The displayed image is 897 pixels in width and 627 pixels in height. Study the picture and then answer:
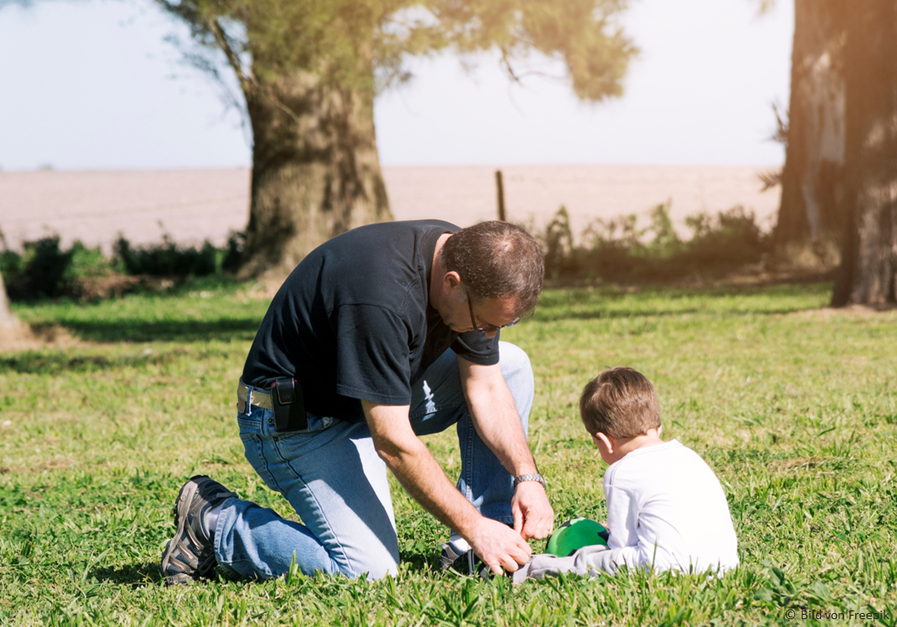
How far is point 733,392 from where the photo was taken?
5863 millimetres

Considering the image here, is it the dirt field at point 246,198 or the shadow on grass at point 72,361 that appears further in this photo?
the dirt field at point 246,198

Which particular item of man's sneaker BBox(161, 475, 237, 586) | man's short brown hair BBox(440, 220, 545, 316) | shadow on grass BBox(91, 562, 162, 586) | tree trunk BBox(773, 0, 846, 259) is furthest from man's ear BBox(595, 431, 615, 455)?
tree trunk BBox(773, 0, 846, 259)

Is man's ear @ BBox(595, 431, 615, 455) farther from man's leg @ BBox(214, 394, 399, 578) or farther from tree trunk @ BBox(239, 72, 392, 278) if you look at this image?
tree trunk @ BBox(239, 72, 392, 278)

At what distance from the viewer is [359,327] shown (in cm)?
274

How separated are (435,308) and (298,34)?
8.02 metres

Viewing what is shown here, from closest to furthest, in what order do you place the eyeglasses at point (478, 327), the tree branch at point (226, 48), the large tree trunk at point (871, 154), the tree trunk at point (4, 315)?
the eyeglasses at point (478, 327) < the large tree trunk at point (871, 154) < the tree trunk at point (4, 315) < the tree branch at point (226, 48)

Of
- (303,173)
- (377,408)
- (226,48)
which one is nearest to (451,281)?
(377,408)

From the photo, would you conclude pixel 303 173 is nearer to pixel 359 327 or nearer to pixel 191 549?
pixel 191 549

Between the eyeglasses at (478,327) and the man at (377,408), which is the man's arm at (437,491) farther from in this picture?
the eyeglasses at (478,327)

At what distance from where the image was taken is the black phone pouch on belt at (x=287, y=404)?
2965 millimetres

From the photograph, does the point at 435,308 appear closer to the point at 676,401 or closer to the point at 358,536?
the point at 358,536

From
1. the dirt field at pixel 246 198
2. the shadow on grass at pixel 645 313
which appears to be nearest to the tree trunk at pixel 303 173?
the shadow on grass at pixel 645 313

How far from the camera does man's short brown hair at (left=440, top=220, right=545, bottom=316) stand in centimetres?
270

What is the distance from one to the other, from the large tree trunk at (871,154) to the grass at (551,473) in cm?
63
